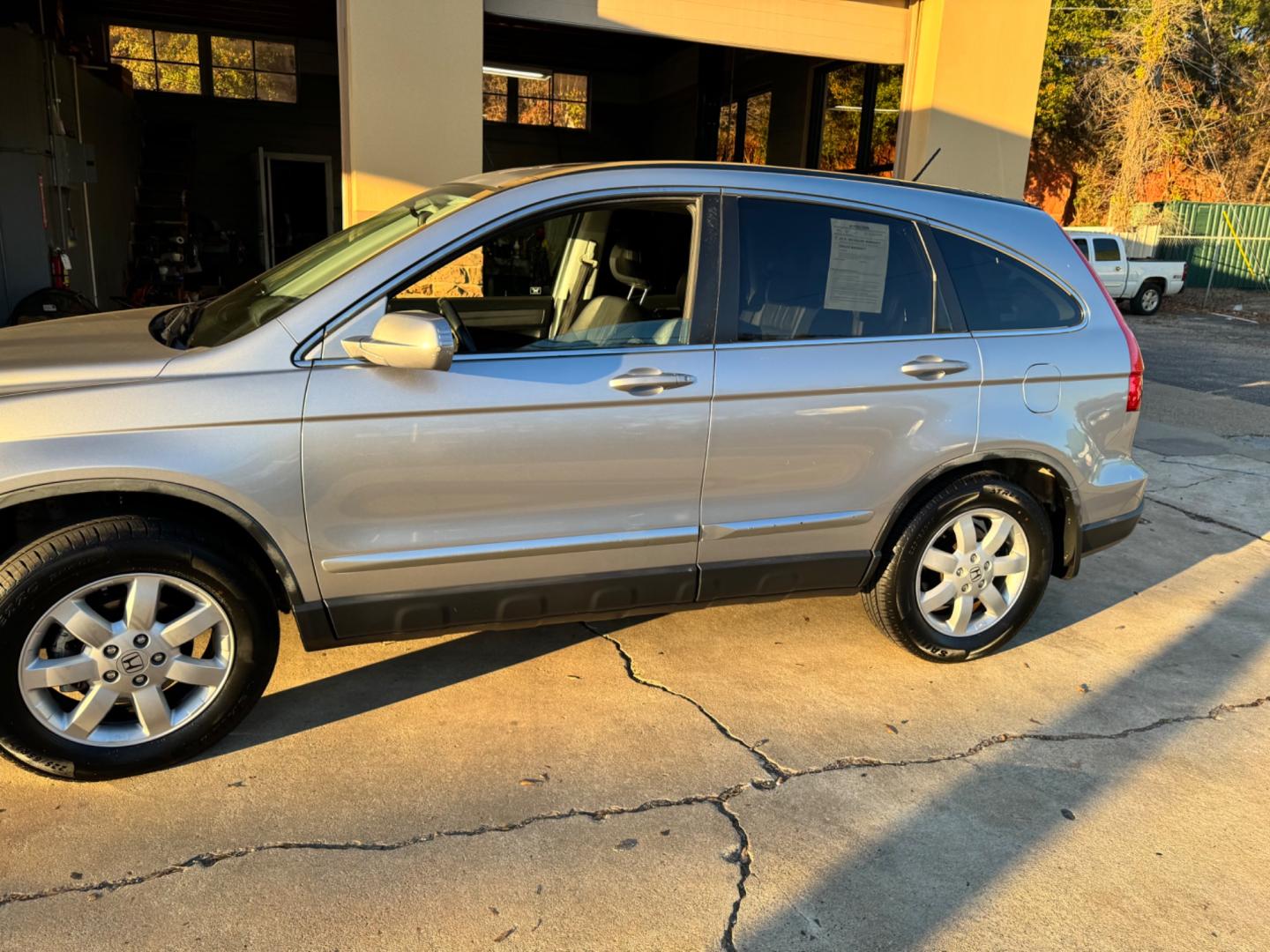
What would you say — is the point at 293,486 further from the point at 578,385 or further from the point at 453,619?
the point at 578,385

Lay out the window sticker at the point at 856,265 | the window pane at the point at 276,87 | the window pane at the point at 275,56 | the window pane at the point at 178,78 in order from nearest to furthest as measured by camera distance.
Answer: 1. the window sticker at the point at 856,265
2. the window pane at the point at 178,78
3. the window pane at the point at 275,56
4. the window pane at the point at 276,87

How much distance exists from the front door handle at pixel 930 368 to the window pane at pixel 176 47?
15.7 meters

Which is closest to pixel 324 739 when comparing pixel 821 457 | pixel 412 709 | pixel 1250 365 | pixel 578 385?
pixel 412 709

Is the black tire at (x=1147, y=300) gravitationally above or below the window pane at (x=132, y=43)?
below

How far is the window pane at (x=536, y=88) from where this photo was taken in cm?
1739

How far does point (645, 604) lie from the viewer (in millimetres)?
3477

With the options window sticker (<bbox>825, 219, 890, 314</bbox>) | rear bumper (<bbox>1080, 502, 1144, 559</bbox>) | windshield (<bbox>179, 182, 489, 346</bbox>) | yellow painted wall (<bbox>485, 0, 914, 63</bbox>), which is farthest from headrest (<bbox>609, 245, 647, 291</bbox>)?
yellow painted wall (<bbox>485, 0, 914, 63</bbox>)

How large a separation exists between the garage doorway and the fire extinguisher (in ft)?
21.0

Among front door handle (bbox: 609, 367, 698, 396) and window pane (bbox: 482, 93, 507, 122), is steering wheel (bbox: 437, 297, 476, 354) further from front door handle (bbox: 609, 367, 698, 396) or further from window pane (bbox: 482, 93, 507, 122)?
window pane (bbox: 482, 93, 507, 122)

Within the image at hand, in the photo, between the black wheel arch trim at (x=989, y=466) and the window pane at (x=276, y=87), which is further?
the window pane at (x=276, y=87)

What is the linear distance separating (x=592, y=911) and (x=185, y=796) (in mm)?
1342

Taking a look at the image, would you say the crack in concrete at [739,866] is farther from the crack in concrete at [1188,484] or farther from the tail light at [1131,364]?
the crack in concrete at [1188,484]

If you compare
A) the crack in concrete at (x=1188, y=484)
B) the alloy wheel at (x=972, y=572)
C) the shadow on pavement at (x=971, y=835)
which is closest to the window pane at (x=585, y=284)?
the alloy wheel at (x=972, y=572)

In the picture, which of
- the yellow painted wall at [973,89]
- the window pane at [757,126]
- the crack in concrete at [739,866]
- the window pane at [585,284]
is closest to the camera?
the crack in concrete at [739,866]
